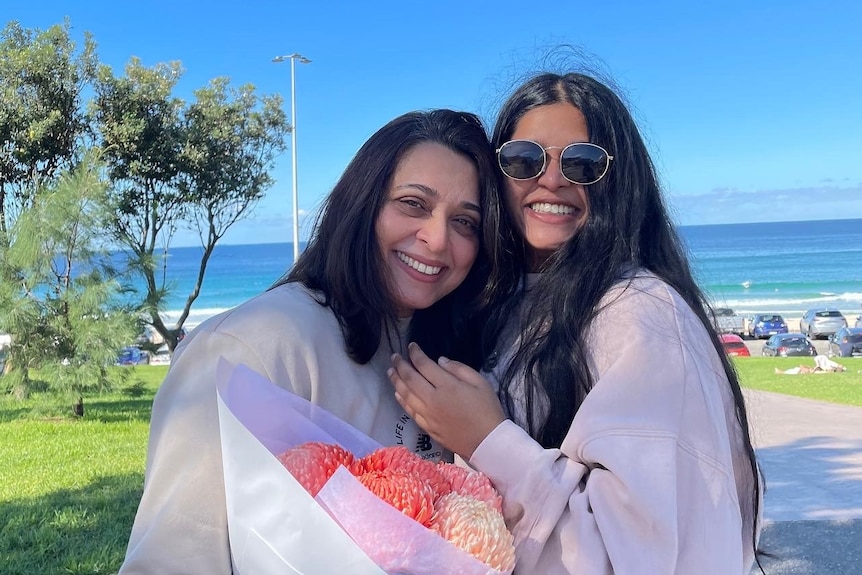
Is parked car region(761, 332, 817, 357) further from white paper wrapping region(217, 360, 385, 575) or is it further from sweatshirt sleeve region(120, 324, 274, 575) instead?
white paper wrapping region(217, 360, 385, 575)

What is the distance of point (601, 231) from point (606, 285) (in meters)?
0.21

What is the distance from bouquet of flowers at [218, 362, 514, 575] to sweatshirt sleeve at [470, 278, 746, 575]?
324mm

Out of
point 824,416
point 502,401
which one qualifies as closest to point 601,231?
point 502,401

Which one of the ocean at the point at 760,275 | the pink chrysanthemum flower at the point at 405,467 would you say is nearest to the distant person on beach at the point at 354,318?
the pink chrysanthemum flower at the point at 405,467

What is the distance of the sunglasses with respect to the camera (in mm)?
2066

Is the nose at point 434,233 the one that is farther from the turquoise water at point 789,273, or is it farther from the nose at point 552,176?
the turquoise water at point 789,273

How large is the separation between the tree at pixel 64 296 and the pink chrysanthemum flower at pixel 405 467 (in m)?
8.36

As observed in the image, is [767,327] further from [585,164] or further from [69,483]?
[585,164]

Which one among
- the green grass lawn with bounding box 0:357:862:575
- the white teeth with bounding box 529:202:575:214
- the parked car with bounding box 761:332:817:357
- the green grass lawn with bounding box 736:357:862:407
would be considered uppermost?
the white teeth with bounding box 529:202:575:214

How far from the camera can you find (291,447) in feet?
4.18

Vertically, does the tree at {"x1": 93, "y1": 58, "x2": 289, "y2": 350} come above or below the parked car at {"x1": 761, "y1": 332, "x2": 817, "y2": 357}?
above

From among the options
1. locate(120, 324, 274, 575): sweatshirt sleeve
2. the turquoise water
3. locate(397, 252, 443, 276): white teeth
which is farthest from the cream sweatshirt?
the turquoise water

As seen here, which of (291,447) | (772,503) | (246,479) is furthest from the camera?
(772,503)

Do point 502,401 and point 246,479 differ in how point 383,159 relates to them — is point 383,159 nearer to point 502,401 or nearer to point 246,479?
point 502,401
